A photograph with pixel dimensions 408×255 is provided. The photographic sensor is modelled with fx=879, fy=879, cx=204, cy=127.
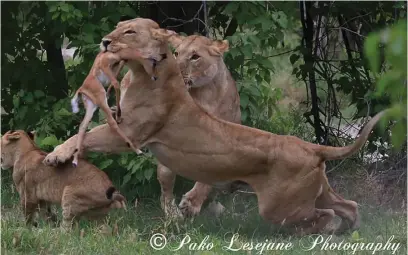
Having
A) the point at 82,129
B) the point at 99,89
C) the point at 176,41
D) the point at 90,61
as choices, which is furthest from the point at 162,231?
the point at 90,61

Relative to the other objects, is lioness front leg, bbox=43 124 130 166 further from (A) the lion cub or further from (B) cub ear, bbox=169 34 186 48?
(B) cub ear, bbox=169 34 186 48

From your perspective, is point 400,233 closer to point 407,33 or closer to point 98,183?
point 98,183

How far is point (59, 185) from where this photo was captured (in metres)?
Answer: 5.68

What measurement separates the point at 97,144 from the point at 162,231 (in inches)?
27.7

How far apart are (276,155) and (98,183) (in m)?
1.15

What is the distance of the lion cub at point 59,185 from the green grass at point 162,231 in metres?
0.11

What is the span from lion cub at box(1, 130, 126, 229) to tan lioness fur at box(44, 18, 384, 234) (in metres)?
0.17

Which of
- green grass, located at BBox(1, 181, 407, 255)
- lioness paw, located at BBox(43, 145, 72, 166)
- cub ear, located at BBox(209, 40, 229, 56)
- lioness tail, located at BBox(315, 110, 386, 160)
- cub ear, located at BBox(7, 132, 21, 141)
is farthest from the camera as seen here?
cub ear, located at BBox(209, 40, 229, 56)

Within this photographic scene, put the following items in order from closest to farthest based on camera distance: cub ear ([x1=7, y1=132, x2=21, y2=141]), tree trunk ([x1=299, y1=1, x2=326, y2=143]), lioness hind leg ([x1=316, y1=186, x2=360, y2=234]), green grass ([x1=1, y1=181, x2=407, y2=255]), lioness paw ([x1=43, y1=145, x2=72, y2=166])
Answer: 1. green grass ([x1=1, y1=181, x2=407, y2=255])
2. lioness paw ([x1=43, y1=145, x2=72, y2=166])
3. lioness hind leg ([x1=316, y1=186, x2=360, y2=234])
4. cub ear ([x1=7, y1=132, x2=21, y2=141])
5. tree trunk ([x1=299, y1=1, x2=326, y2=143])

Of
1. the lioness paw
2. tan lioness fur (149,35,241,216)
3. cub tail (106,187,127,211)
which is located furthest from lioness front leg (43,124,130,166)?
tan lioness fur (149,35,241,216)

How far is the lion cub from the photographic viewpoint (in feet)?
18.3

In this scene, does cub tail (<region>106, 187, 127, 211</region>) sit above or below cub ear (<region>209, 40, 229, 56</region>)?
below

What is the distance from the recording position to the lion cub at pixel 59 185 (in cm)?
557

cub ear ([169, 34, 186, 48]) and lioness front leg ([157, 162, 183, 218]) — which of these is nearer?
cub ear ([169, 34, 186, 48])
